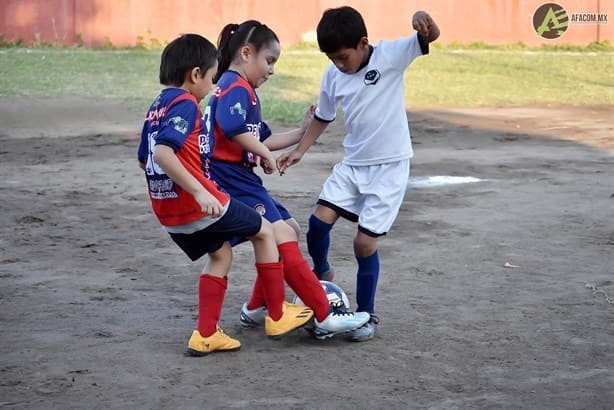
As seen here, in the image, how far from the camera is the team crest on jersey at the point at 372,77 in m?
5.23

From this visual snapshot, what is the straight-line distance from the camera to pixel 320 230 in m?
5.30

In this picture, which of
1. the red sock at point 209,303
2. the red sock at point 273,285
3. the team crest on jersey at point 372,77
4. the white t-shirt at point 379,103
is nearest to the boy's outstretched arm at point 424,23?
the white t-shirt at point 379,103

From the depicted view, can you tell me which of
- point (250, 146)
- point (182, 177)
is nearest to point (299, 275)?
point (250, 146)

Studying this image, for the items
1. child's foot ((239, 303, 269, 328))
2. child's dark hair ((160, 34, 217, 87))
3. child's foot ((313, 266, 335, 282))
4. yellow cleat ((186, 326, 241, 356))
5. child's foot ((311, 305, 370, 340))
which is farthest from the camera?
child's foot ((313, 266, 335, 282))

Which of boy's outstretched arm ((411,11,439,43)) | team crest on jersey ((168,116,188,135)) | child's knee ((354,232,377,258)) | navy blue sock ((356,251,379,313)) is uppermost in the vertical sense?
boy's outstretched arm ((411,11,439,43))

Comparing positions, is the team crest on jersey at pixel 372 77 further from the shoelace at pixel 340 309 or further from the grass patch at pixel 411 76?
the grass patch at pixel 411 76

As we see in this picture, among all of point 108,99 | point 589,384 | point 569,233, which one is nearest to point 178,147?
point 589,384

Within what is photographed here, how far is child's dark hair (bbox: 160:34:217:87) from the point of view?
4520 millimetres

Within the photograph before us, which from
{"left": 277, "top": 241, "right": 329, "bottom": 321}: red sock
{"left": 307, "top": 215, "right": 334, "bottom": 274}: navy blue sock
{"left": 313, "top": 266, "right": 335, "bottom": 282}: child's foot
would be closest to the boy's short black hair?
{"left": 307, "top": 215, "right": 334, "bottom": 274}: navy blue sock

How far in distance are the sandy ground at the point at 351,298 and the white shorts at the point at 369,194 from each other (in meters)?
0.53

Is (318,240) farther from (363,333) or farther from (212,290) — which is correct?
(212,290)

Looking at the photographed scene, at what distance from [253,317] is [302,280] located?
0.43 metres

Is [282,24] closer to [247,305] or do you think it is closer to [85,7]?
[85,7]

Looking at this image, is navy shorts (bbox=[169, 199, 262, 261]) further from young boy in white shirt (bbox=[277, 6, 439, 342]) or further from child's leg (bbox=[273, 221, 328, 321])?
young boy in white shirt (bbox=[277, 6, 439, 342])
